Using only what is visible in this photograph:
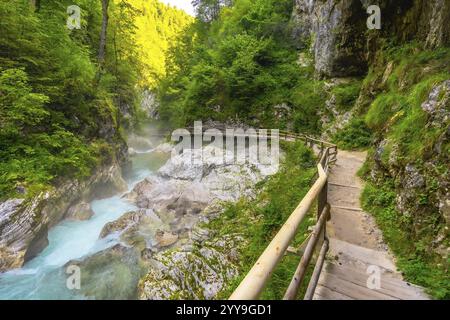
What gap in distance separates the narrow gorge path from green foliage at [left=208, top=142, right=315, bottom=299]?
Result: 978 millimetres

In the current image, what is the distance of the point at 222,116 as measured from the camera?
2253cm

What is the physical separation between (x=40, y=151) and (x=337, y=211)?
1246 cm

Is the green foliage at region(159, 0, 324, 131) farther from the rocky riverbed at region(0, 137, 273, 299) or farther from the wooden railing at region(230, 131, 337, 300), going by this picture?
the wooden railing at region(230, 131, 337, 300)

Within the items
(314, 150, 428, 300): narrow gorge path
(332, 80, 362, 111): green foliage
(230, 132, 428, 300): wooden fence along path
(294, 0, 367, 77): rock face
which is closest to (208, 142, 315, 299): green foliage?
(314, 150, 428, 300): narrow gorge path

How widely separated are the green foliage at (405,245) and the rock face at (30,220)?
1178 cm

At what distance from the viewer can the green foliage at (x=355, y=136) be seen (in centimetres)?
1375

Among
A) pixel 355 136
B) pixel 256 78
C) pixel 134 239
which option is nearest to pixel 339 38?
pixel 256 78

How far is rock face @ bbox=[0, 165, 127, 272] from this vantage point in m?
9.28

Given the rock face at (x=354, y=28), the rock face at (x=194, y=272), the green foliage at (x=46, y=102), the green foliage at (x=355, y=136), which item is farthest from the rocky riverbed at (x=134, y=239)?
the rock face at (x=354, y=28)

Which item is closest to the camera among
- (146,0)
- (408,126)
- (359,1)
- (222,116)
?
(408,126)

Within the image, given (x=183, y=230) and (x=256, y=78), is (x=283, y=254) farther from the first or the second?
(x=256, y=78)
